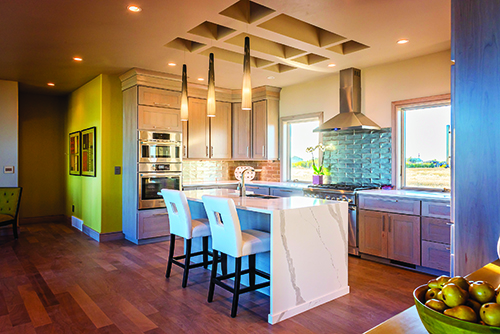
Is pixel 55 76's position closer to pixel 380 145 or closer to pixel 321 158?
pixel 321 158

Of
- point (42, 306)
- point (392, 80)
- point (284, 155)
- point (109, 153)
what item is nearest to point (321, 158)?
point (284, 155)

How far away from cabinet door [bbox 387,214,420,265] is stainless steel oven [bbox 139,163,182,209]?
3202 mm

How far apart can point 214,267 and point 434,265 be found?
2.29m

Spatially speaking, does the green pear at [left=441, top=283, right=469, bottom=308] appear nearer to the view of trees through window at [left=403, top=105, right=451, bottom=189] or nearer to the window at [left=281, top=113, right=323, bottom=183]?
the view of trees through window at [left=403, top=105, right=451, bottom=189]

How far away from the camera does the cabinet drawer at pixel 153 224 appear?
5160 millimetres

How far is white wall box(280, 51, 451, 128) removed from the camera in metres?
4.17

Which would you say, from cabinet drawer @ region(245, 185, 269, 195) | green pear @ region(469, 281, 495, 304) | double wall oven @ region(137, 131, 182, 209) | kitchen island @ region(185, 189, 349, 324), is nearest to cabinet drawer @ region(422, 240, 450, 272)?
kitchen island @ region(185, 189, 349, 324)

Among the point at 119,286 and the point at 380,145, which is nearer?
the point at 119,286

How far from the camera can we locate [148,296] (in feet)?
10.4

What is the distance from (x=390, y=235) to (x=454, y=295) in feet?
11.3

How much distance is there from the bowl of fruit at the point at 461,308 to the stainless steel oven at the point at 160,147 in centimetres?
480

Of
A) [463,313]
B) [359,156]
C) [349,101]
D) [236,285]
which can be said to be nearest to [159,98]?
[349,101]

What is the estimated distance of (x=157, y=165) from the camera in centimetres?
532

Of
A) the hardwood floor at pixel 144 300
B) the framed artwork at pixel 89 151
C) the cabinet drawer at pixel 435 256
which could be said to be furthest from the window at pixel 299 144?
the framed artwork at pixel 89 151
